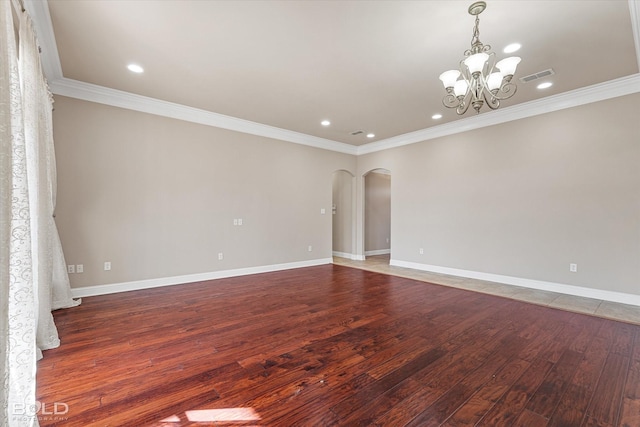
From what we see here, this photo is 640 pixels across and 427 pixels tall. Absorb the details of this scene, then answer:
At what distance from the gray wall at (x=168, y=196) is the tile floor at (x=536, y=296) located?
2458 millimetres

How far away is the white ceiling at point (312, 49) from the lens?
2451 mm

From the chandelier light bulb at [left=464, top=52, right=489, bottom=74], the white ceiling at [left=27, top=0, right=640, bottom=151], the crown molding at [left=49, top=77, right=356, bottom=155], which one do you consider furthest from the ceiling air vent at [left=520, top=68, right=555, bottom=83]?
the crown molding at [left=49, top=77, right=356, bottom=155]

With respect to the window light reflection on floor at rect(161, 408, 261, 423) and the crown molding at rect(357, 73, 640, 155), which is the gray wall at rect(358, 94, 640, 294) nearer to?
the crown molding at rect(357, 73, 640, 155)

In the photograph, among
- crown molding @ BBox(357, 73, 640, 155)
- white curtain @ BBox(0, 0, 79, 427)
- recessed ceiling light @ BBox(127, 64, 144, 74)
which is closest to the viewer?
white curtain @ BBox(0, 0, 79, 427)

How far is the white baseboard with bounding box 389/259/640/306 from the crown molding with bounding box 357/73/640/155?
2.75m

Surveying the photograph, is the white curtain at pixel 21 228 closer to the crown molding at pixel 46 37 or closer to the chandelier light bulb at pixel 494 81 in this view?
the crown molding at pixel 46 37

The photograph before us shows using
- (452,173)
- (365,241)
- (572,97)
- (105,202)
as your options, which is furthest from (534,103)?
(105,202)

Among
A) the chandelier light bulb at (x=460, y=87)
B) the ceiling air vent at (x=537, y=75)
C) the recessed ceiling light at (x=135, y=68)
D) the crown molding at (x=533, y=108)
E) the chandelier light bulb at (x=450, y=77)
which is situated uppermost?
the recessed ceiling light at (x=135, y=68)

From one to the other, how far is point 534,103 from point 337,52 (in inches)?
139

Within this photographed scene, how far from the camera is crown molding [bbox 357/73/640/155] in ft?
12.3

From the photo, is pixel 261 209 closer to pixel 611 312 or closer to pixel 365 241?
pixel 365 241

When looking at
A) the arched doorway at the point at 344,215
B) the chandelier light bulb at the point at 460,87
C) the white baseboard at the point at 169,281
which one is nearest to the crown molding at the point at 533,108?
the arched doorway at the point at 344,215

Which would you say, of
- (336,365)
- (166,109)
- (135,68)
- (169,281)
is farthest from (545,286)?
(166,109)

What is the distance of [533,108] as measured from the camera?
450 cm
